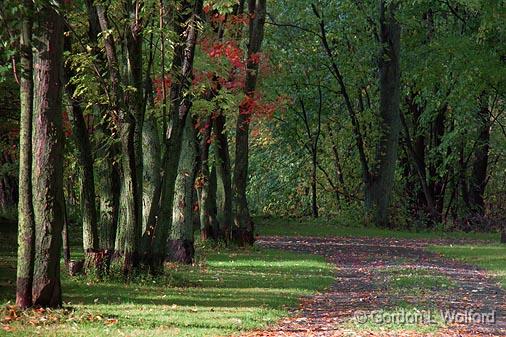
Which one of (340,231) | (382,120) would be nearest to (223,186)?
(340,231)

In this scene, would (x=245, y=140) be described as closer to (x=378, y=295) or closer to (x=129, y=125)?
(x=129, y=125)

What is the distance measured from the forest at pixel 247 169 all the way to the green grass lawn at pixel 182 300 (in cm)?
7

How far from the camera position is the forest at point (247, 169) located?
42.7 feet

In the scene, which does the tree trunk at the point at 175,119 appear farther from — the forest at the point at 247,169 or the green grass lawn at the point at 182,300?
the green grass lawn at the point at 182,300

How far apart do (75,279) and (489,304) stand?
24.0ft

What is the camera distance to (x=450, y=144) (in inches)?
1761

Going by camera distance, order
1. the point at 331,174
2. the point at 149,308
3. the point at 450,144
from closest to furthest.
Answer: the point at 149,308 < the point at 450,144 < the point at 331,174

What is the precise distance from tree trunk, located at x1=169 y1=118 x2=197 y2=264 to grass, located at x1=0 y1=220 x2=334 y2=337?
63 cm

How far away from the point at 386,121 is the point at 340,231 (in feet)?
19.1

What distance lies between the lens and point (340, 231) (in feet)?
133

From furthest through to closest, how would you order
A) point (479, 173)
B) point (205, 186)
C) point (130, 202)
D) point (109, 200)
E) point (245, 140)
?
point (479, 173), point (245, 140), point (205, 186), point (109, 200), point (130, 202)

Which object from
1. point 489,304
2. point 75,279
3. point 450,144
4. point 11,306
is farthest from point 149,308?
point 450,144

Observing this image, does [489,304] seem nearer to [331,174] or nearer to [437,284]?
[437,284]

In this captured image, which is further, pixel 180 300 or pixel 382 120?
pixel 382 120
